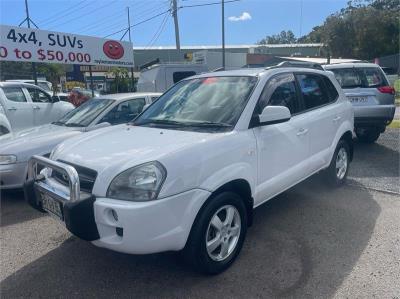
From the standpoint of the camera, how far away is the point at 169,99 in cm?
420

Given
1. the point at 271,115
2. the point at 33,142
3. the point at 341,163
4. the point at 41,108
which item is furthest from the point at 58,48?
the point at 271,115

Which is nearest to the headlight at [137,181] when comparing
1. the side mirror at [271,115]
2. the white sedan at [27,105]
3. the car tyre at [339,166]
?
the side mirror at [271,115]

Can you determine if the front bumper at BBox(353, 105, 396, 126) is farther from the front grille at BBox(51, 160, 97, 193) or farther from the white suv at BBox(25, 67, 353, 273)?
the front grille at BBox(51, 160, 97, 193)

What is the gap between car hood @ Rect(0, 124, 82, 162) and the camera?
195 inches

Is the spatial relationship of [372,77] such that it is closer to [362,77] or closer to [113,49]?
[362,77]

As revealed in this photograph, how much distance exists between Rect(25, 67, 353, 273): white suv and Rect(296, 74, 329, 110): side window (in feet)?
0.06

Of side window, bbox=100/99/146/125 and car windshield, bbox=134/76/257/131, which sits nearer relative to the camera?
car windshield, bbox=134/76/257/131

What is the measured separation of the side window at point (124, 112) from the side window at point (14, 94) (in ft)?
16.2

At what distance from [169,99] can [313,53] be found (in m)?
63.7

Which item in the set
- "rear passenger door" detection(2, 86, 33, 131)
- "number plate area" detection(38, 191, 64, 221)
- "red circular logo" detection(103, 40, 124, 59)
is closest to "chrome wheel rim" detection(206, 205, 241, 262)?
"number plate area" detection(38, 191, 64, 221)

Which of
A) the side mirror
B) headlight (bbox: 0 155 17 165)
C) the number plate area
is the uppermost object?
the side mirror

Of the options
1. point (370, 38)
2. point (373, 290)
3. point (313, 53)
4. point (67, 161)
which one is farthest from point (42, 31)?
point (313, 53)

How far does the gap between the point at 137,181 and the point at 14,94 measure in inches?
334

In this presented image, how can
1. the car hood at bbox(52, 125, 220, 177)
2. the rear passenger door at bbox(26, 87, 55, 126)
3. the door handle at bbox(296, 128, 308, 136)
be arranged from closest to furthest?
the car hood at bbox(52, 125, 220, 177)
the door handle at bbox(296, 128, 308, 136)
the rear passenger door at bbox(26, 87, 55, 126)
